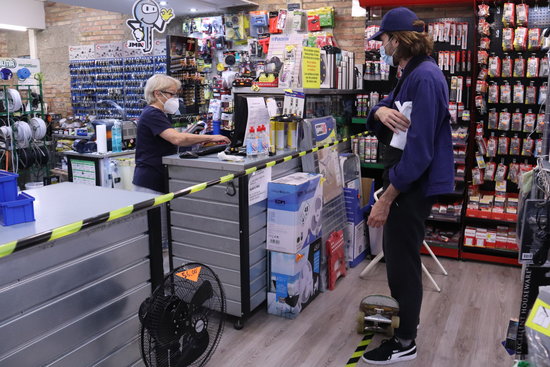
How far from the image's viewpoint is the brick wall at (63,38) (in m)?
8.94

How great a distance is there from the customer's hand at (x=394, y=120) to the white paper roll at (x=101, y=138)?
11.7 ft

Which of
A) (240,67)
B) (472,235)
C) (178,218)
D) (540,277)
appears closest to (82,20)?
(240,67)

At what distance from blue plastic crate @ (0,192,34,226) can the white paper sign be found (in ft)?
5.01

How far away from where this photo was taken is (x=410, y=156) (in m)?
2.46

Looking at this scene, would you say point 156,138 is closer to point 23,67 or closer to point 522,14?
point 522,14

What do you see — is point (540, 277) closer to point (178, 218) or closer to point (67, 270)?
point (67, 270)

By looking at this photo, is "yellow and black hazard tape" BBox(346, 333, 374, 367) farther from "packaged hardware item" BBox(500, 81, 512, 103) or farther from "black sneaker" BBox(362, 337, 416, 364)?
"packaged hardware item" BBox(500, 81, 512, 103)

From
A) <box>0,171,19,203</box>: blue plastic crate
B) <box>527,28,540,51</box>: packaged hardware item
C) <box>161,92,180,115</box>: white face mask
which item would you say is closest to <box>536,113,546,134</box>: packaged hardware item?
<box>527,28,540,51</box>: packaged hardware item

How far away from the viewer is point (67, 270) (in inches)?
73.7

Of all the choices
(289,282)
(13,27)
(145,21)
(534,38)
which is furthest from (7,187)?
(13,27)

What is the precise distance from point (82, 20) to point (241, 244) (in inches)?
301

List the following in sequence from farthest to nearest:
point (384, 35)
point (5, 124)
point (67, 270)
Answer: point (5, 124) → point (384, 35) → point (67, 270)

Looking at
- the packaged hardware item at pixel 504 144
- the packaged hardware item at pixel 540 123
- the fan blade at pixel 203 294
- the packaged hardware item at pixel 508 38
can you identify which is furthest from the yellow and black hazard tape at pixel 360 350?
the packaged hardware item at pixel 508 38

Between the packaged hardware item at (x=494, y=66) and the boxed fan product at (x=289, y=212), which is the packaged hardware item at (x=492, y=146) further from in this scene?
the boxed fan product at (x=289, y=212)
